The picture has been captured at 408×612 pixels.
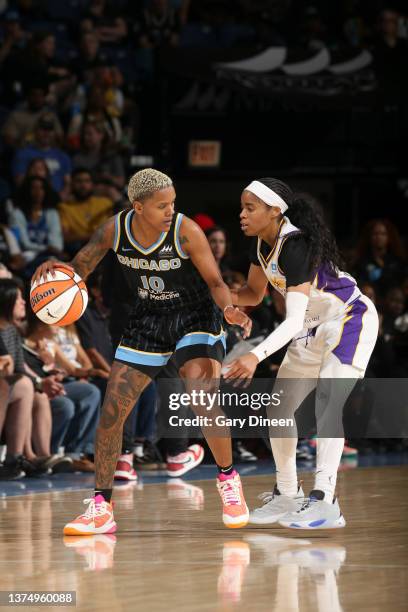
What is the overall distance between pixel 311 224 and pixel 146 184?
32.7 inches

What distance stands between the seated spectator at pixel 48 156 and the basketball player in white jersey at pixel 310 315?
5929mm

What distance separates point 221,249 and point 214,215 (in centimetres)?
457

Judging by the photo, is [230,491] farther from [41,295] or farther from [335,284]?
[41,295]

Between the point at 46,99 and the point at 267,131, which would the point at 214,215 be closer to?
the point at 267,131

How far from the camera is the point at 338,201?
14953mm

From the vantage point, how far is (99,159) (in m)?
12.3

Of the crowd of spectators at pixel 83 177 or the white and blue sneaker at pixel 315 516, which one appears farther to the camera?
the crowd of spectators at pixel 83 177

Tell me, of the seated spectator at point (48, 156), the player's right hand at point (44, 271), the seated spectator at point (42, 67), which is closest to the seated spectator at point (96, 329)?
the seated spectator at point (48, 156)

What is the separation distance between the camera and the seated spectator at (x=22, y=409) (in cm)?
845

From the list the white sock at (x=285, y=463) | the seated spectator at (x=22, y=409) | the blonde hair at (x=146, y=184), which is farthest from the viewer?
the seated spectator at (x=22, y=409)

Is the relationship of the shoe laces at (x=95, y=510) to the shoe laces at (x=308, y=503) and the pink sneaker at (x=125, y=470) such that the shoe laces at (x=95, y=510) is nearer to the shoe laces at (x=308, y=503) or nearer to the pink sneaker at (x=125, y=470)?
the shoe laces at (x=308, y=503)

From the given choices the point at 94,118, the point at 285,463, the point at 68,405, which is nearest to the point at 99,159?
the point at 94,118

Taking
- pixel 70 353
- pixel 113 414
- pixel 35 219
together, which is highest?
pixel 113 414

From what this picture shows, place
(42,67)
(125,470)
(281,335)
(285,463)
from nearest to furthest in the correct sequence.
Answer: (281,335) → (285,463) → (125,470) → (42,67)
